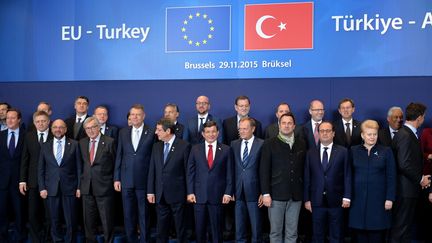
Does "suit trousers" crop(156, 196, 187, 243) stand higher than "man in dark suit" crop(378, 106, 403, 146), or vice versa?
"man in dark suit" crop(378, 106, 403, 146)

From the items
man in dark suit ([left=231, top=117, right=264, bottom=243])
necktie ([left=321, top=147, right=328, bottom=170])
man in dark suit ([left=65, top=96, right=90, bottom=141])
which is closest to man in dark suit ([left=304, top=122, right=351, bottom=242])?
necktie ([left=321, top=147, right=328, bottom=170])

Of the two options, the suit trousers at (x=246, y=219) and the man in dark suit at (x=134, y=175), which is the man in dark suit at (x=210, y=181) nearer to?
the suit trousers at (x=246, y=219)

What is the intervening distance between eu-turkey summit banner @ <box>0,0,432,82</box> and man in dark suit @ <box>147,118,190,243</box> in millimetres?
1799

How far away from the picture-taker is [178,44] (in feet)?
23.4

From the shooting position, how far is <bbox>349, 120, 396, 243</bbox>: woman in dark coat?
4984mm

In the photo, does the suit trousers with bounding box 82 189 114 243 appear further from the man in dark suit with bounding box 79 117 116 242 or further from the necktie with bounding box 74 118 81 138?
the necktie with bounding box 74 118 81 138

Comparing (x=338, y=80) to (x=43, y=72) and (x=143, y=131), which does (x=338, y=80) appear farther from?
(x=43, y=72)

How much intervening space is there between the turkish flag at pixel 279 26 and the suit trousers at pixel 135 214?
2576 mm

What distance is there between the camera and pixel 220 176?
533 centimetres

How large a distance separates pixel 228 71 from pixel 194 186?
2.15 m

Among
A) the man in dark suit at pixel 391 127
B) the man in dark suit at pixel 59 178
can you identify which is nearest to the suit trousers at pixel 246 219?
the man in dark suit at pixel 391 127

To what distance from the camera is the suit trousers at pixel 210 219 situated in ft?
17.6

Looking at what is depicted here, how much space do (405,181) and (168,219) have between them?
2.59 m

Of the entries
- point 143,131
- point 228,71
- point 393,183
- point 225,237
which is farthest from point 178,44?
point 393,183
